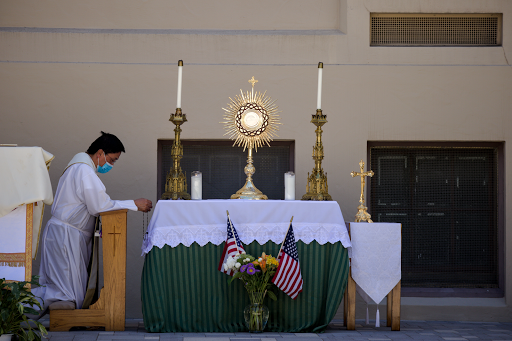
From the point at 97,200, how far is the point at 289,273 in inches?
64.4

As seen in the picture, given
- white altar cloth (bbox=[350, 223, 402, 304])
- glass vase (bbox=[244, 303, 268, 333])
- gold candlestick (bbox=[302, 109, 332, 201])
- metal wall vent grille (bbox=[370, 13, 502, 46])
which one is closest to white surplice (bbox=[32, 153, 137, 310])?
glass vase (bbox=[244, 303, 268, 333])

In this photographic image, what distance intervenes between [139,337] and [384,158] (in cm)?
351

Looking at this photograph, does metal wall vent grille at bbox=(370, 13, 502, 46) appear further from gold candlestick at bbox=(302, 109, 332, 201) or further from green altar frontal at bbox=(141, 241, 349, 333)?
green altar frontal at bbox=(141, 241, 349, 333)

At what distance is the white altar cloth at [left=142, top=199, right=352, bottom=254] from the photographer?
4.55 metres

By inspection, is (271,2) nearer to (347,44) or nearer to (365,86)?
(347,44)

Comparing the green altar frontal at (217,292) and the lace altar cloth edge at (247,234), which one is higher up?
the lace altar cloth edge at (247,234)

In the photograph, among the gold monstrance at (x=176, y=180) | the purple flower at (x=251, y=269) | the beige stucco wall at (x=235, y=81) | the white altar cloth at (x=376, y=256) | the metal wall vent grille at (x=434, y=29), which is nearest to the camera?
the purple flower at (x=251, y=269)

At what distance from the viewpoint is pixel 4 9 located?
6242 mm

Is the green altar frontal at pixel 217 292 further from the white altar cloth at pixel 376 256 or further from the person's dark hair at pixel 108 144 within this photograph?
the person's dark hair at pixel 108 144

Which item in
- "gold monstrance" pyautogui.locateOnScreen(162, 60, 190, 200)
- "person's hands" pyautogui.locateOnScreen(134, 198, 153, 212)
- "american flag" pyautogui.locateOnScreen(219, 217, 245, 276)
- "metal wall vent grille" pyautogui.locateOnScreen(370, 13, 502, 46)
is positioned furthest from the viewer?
"metal wall vent grille" pyautogui.locateOnScreen(370, 13, 502, 46)

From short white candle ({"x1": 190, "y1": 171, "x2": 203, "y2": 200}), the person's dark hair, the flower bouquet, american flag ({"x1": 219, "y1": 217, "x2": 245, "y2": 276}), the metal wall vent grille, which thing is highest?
the metal wall vent grille

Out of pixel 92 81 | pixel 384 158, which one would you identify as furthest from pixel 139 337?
pixel 384 158

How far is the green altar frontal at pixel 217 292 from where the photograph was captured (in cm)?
452

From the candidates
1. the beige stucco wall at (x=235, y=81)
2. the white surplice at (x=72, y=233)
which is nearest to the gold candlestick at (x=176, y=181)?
the white surplice at (x=72, y=233)
